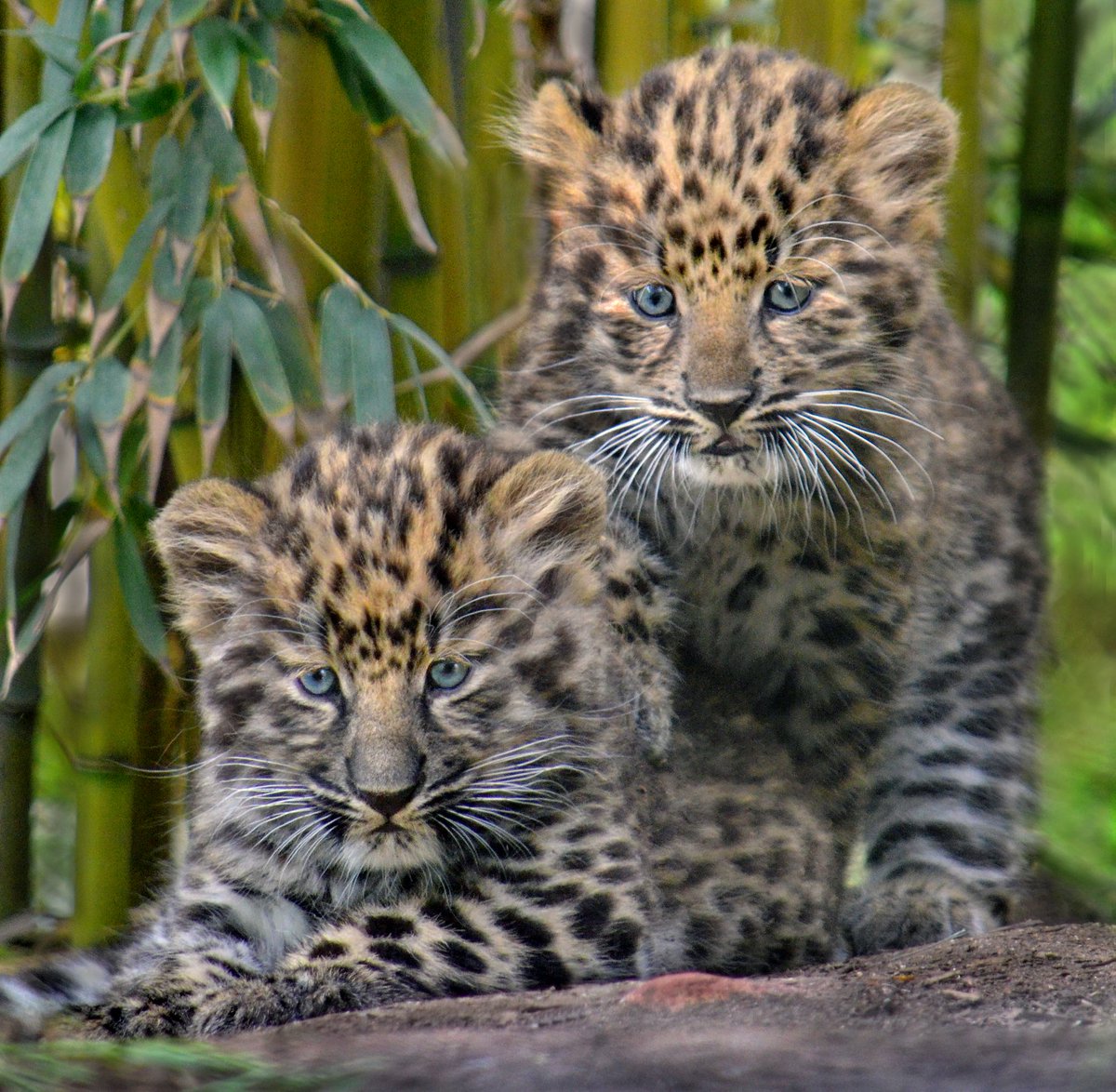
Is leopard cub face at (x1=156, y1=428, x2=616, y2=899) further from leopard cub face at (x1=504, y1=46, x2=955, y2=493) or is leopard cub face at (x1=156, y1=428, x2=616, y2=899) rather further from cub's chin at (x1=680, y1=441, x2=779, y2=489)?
leopard cub face at (x1=504, y1=46, x2=955, y2=493)

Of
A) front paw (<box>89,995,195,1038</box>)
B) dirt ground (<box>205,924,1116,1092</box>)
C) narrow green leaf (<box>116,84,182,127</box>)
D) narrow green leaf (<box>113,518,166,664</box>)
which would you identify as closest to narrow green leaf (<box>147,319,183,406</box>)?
narrow green leaf (<box>113,518,166,664</box>)

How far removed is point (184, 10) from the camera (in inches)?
136

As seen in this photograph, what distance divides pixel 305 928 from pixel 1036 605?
285 centimetres

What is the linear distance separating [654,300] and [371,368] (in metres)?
0.72

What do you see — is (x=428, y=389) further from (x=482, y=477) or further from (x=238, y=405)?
(x=482, y=477)

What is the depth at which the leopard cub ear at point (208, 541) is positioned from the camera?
3.68 m

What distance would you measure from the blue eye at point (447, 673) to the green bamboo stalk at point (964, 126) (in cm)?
279

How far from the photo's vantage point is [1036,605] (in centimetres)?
549

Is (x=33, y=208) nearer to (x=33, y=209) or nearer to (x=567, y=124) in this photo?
(x=33, y=209)

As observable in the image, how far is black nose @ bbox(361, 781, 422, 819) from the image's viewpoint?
3.30m

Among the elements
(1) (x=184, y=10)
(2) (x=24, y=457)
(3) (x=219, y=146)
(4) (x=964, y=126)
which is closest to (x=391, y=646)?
(2) (x=24, y=457)

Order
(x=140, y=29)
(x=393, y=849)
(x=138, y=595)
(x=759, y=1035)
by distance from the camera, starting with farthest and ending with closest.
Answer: (x=138, y=595)
(x=140, y=29)
(x=393, y=849)
(x=759, y=1035)

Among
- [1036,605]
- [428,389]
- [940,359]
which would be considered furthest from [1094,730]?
[428,389]

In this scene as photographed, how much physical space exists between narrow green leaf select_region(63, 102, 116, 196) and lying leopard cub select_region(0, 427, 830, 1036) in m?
0.69
